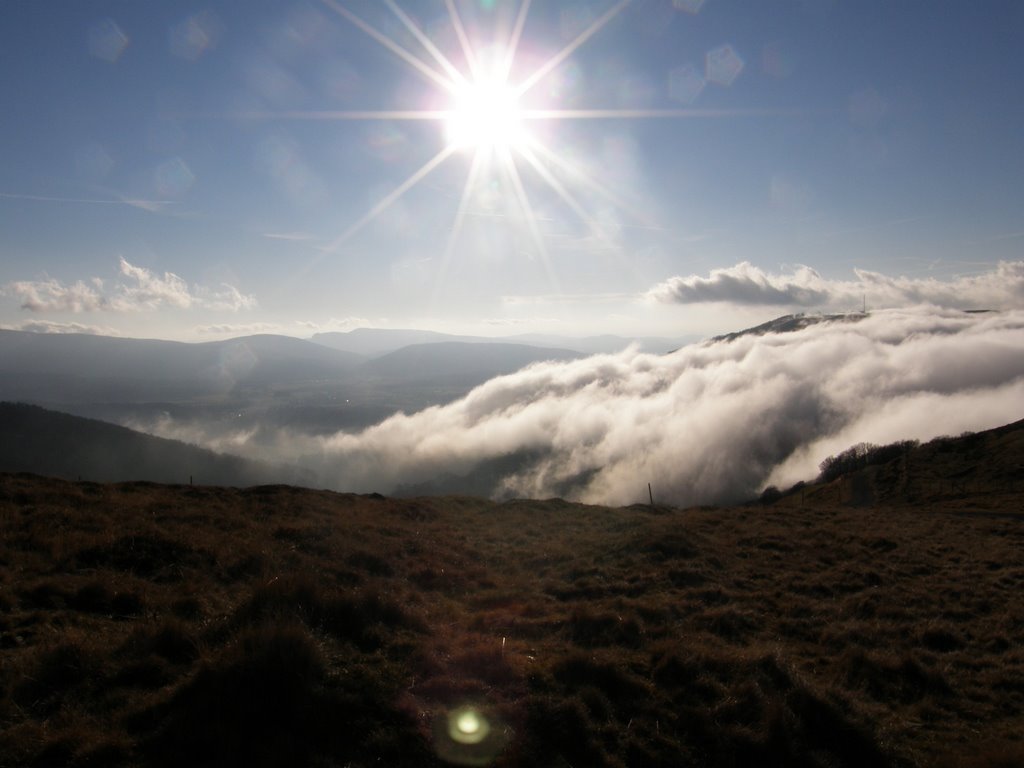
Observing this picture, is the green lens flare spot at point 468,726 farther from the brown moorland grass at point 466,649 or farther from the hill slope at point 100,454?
the hill slope at point 100,454

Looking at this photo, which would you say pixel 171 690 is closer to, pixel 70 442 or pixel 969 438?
pixel 969 438

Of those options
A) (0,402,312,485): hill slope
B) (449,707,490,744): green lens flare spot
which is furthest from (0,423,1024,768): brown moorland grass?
(0,402,312,485): hill slope

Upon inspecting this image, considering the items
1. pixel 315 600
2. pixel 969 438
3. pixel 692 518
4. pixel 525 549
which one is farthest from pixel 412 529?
pixel 969 438

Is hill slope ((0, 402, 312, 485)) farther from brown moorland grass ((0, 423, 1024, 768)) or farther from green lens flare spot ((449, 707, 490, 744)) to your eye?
green lens flare spot ((449, 707, 490, 744))

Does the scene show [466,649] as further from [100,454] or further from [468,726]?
[100,454]

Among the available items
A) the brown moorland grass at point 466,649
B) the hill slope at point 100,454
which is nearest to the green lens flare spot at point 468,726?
the brown moorland grass at point 466,649

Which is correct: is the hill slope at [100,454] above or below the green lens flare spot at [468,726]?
below

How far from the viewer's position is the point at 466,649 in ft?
26.6

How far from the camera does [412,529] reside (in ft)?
67.3

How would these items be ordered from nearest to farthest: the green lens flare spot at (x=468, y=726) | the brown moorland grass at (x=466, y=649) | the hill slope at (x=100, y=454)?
the brown moorland grass at (x=466, y=649), the green lens flare spot at (x=468, y=726), the hill slope at (x=100, y=454)

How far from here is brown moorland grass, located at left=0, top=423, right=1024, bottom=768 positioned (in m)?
5.72

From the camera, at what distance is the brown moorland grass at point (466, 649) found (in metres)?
5.72

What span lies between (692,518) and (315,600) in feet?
71.6

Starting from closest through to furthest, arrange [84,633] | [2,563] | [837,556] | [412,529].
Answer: [84,633] < [2,563] < [837,556] < [412,529]
